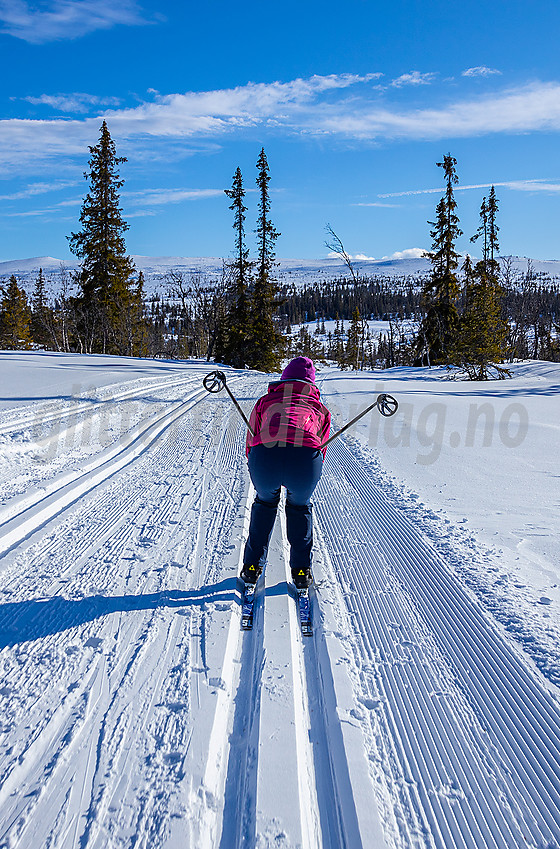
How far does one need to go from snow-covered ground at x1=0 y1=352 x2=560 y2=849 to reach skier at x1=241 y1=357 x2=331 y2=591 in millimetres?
335

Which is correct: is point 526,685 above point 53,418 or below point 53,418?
below

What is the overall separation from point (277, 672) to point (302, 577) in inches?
33.4

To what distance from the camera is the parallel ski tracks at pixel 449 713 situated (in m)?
2.04

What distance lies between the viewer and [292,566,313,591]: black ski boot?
3621mm

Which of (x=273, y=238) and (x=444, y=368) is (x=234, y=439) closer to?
(x=444, y=368)

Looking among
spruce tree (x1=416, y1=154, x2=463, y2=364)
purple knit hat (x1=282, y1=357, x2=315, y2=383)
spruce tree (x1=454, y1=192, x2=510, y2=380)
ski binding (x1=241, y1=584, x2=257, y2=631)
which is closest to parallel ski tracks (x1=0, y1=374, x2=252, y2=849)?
ski binding (x1=241, y1=584, x2=257, y2=631)

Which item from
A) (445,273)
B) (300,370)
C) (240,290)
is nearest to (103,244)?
(240,290)

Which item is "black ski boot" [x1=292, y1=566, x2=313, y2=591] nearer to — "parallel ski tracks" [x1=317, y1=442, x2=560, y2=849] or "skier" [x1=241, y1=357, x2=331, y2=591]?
"skier" [x1=241, y1=357, x2=331, y2=591]

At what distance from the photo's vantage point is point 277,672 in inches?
112

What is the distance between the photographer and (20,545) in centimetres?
441

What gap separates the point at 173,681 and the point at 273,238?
37.1m

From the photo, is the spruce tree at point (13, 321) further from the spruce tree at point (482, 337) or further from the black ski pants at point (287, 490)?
the black ski pants at point (287, 490)

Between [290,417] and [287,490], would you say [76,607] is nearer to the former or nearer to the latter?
[287,490]

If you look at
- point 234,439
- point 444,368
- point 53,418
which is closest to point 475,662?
point 234,439
